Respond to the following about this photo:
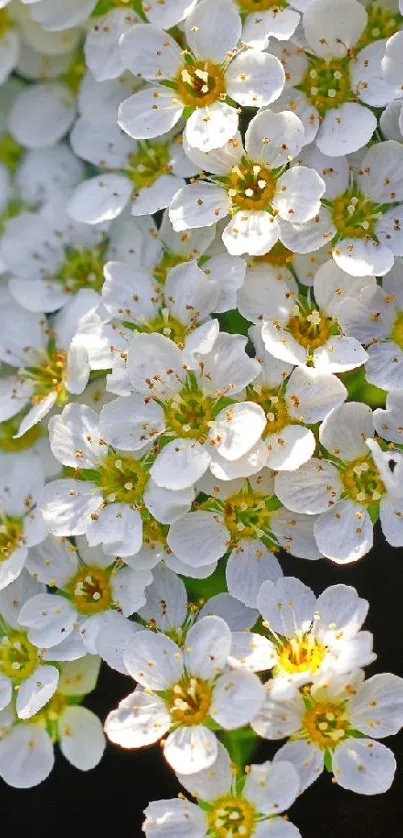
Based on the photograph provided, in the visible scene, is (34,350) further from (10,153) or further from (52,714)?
(52,714)

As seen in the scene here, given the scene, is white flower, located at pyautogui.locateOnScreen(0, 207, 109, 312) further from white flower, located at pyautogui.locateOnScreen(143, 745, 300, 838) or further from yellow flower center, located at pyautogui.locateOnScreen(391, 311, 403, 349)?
white flower, located at pyautogui.locateOnScreen(143, 745, 300, 838)

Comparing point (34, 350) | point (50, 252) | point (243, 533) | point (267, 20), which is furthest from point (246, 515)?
point (267, 20)

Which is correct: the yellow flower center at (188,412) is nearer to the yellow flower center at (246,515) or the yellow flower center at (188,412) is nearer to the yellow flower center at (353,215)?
the yellow flower center at (246,515)

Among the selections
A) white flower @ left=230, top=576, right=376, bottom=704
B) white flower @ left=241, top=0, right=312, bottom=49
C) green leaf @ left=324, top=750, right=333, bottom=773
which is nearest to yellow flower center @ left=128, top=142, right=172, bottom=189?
white flower @ left=241, top=0, right=312, bottom=49

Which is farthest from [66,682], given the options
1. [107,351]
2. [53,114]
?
[53,114]

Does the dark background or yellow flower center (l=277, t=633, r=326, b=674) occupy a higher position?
yellow flower center (l=277, t=633, r=326, b=674)

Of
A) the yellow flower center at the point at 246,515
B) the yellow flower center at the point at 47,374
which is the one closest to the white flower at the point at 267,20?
the yellow flower center at the point at 47,374

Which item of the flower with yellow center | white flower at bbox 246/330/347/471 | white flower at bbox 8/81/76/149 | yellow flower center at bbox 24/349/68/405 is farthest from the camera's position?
white flower at bbox 8/81/76/149

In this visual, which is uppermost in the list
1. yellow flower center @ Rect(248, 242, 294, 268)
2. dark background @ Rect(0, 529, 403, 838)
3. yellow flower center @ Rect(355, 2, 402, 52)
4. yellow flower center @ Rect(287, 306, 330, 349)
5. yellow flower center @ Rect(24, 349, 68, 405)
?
yellow flower center @ Rect(355, 2, 402, 52)
